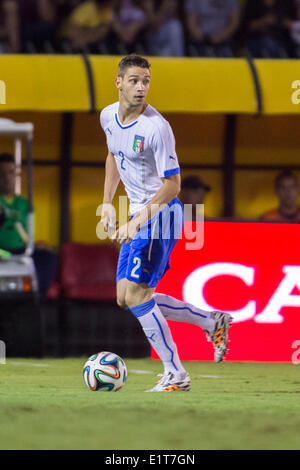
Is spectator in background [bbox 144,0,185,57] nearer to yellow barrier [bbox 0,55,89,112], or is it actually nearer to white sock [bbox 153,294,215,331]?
yellow barrier [bbox 0,55,89,112]

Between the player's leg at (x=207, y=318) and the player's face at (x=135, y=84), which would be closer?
the player's face at (x=135, y=84)

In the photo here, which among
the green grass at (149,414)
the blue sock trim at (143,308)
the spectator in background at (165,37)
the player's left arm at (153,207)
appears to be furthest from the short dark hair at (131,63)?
the spectator in background at (165,37)

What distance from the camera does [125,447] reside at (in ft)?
16.6

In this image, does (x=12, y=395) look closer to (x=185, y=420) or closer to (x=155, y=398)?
(x=155, y=398)

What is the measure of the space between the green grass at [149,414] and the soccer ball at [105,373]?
0.08 metres

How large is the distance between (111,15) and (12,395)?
776cm

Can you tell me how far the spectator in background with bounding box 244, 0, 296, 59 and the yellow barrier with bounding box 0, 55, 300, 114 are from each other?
Answer: 1.64 m

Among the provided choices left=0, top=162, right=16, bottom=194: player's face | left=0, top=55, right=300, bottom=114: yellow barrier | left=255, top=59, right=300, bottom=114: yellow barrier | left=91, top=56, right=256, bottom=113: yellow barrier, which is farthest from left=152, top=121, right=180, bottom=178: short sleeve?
left=255, top=59, right=300, bottom=114: yellow barrier

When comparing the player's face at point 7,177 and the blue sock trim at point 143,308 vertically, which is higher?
the player's face at point 7,177

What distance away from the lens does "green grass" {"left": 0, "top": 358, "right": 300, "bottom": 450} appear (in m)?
5.27

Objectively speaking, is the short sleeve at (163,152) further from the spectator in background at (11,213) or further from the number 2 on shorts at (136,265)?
the spectator in background at (11,213)

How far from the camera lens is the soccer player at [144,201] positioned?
6.77 metres

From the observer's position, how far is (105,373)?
7137mm

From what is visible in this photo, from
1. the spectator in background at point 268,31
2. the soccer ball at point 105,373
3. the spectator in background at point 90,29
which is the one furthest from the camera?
the spectator in background at point 268,31
